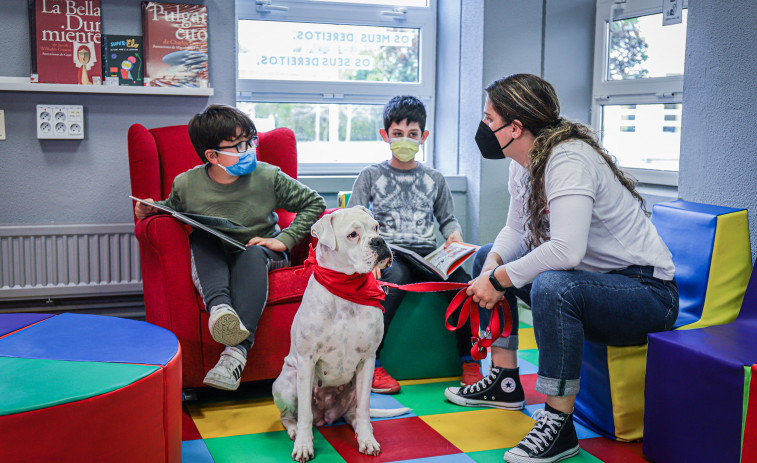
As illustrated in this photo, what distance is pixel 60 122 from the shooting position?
3.14m

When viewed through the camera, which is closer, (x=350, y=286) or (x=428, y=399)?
(x=350, y=286)

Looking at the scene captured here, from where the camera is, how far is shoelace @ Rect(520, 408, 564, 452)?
6.24ft

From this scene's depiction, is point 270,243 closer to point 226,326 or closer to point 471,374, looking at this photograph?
point 226,326

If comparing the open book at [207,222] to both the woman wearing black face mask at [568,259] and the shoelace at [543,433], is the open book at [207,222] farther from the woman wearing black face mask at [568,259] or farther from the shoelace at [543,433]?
the shoelace at [543,433]

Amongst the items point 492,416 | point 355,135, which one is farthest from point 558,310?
point 355,135

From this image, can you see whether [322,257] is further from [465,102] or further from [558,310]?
[465,102]

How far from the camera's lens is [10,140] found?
3.12 m

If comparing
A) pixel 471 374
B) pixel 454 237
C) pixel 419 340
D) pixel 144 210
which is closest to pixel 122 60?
pixel 144 210

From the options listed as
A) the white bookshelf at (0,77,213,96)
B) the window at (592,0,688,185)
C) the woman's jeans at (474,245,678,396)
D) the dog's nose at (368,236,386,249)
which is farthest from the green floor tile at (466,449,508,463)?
the white bookshelf at (0,77,213,96)

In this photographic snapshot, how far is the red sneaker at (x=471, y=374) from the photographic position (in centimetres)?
255

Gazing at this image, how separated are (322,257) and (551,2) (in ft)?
7.60

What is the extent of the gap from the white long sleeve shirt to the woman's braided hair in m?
0.04

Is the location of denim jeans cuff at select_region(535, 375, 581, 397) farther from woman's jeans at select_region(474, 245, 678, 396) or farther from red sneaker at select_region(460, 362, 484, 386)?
red sneaker at select_region(460, 362, 484, 386)

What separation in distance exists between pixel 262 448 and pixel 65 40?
217 cm
